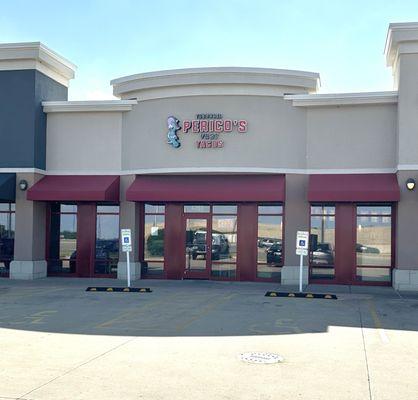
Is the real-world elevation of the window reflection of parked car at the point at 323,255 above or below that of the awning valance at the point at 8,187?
below

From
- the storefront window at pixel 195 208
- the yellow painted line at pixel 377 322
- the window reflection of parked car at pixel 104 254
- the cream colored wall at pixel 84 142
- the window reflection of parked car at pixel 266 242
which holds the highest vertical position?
the cream colored wall at pixel 84 142

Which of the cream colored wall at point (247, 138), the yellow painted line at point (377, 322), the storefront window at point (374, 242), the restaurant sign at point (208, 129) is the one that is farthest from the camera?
the restaurant sign at point (208, 129)

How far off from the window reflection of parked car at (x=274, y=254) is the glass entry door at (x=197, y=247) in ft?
6.89

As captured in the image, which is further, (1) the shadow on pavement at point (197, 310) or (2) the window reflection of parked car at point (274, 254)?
(2) the window reflection of parked car at point (274, 254)

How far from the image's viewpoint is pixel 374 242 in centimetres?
2005

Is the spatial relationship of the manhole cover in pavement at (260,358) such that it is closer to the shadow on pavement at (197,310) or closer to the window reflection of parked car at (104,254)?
the shadow on pavement at (197,310)

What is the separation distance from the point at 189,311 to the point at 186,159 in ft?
24.8

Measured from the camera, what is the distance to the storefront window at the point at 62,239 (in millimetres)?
22220

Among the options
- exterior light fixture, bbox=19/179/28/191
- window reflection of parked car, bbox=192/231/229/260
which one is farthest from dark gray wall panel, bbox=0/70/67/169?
window reflection of parked car, bbox=192/231/229/260

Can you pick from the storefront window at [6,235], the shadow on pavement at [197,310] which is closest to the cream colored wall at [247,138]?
the shadow on pavement at [197,310]

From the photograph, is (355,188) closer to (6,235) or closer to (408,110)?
(408,110)

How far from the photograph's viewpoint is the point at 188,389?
297 inches

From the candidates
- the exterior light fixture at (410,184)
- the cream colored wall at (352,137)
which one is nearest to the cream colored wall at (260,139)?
the cream colored wall at (352,137)

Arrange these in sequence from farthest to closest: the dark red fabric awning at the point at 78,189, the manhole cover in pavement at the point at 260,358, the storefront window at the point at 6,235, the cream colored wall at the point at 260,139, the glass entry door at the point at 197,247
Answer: the storefront window at the point at 6,235, the glass entry door at the point at 197,247, the dark red fabric awning at the point at 78,189, the cream colored wall at the point at 260,139, the manhole cover in pavement at the point at 260,358
